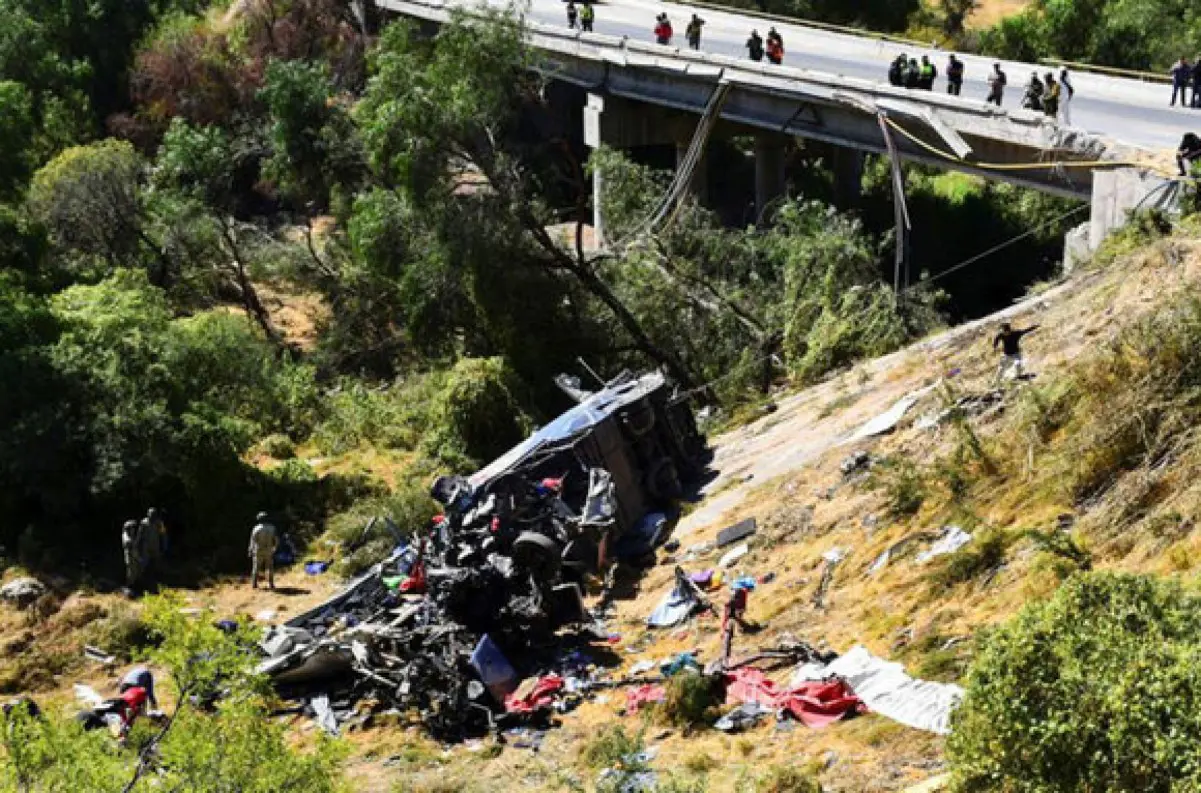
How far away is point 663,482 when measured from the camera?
20.9 metres

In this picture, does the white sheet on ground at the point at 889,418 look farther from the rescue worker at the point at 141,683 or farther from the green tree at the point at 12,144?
the green tree at the point at 12,144

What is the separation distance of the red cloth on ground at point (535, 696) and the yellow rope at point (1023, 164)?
12.7 meters

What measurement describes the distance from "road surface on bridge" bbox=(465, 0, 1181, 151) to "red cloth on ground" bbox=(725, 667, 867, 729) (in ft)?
45.8

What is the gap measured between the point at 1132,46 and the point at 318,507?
29571mm

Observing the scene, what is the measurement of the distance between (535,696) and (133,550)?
25.5 ft

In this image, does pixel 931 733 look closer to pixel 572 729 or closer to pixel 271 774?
pixel 572 729

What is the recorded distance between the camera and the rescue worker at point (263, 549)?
2058 centimetres

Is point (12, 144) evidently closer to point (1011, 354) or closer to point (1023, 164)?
point (1023, 164)

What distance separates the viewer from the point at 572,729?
589 inches

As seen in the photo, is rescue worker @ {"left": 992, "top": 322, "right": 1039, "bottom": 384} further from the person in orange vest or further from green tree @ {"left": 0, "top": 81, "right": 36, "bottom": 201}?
green tree @ {"left": 0, "top": 81, "right": 36, "bottom": 201}

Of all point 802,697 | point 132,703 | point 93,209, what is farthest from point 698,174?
point 802,697

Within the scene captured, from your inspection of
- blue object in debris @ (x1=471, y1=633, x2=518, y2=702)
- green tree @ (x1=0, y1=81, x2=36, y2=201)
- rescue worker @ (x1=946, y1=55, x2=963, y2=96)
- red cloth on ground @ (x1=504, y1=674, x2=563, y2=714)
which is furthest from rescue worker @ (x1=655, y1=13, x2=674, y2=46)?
red cloth on ground @ (x1=504, y1=674, x2=563, y2=714)

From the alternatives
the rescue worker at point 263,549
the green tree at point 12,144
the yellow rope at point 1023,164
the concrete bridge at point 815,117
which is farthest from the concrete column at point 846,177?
the rescue worker at point 263,549

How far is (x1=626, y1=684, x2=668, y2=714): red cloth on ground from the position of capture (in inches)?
579
